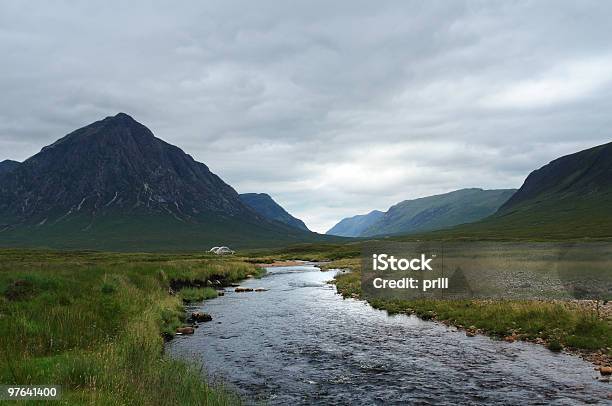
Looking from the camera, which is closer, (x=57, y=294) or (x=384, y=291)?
(x=57, y=294)

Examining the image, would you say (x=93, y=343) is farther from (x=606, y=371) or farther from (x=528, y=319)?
(x=528, y=319)

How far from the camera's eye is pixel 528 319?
29.4m

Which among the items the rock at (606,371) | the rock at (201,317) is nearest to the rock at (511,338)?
the rock at (606,371)

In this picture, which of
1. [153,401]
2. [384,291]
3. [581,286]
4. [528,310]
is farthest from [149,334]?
[581,286]

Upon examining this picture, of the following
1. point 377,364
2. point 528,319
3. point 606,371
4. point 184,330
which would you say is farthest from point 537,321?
point 184,330

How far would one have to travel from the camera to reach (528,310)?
3036 cm

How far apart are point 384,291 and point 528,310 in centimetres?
2076

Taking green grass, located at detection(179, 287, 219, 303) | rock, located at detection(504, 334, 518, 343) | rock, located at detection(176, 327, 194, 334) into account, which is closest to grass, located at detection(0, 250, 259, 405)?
rock, located at detection(176, 327, 194, 334)

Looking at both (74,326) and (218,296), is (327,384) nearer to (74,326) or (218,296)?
(74,326)

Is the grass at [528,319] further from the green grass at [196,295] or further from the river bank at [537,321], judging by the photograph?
the green grass at [196,295]

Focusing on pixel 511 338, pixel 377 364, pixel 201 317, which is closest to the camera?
pixel 377 364

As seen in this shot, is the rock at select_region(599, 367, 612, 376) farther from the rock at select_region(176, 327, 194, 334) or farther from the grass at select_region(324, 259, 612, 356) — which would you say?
the rock at select_region(176, 327, 194, 334)

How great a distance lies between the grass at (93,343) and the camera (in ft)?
41.7

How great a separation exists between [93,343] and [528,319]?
87.4 ft
